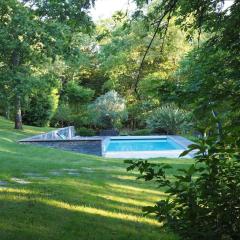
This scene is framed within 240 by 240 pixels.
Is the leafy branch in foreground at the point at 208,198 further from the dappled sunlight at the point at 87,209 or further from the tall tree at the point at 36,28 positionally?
the tall tree at the point at 36,28

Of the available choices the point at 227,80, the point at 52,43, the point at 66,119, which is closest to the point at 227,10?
the point at 227,80

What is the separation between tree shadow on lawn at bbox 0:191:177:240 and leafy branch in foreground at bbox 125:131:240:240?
1369 mm

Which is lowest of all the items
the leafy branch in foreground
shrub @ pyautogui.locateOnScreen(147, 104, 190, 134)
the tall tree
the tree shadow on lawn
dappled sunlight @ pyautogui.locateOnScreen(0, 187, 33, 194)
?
the tree shadow on lawn

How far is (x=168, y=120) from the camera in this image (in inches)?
1038

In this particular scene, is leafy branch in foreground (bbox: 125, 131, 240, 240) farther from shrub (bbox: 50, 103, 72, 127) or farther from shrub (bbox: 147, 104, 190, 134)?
shrub (bbox: 50, 103, 72, 127)

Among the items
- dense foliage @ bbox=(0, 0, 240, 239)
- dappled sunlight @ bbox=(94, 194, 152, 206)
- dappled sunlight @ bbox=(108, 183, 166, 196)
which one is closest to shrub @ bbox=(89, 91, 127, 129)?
dense foliage @ bbox=(0, 0, 240, 239)

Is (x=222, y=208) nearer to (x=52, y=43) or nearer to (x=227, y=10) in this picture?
(x=227, y=10)

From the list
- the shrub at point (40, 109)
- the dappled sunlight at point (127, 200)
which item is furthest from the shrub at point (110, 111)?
the dappled sunlight at point (127, 200)

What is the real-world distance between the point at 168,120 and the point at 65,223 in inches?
881

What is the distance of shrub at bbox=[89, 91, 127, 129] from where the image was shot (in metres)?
28.7

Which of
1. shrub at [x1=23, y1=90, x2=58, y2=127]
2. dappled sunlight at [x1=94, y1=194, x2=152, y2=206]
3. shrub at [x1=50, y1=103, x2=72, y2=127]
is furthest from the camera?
shrub at [x1=50, y1=103, x2=72, y2=127]

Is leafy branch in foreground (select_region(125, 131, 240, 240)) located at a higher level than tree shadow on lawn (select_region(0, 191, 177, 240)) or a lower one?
higher

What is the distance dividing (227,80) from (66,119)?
91.6 feet

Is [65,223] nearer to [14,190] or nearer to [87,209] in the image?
[87,209]
